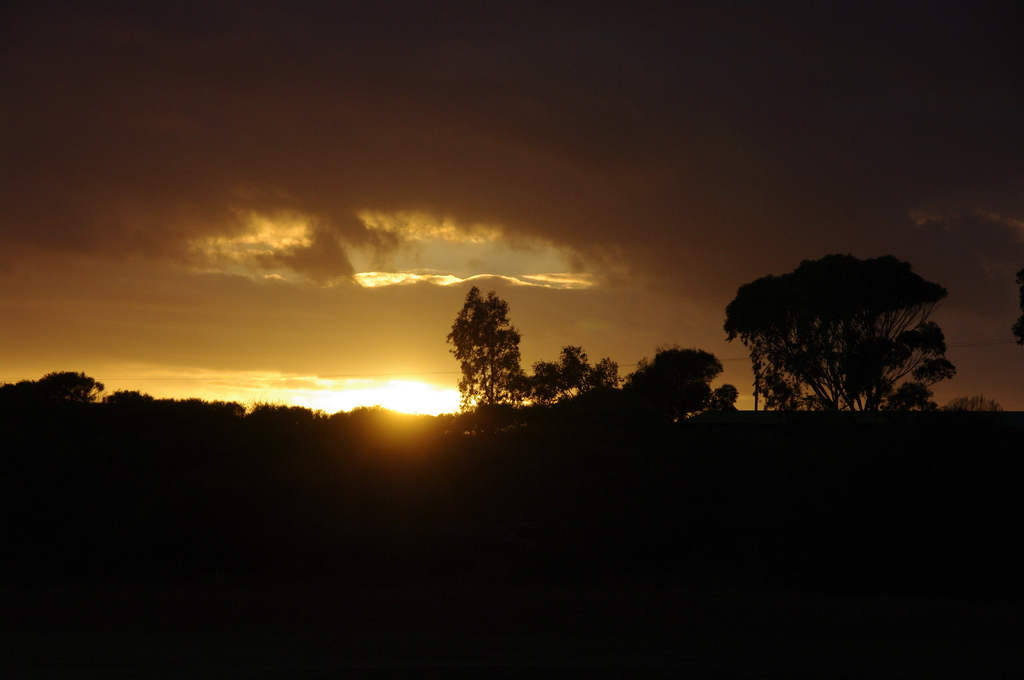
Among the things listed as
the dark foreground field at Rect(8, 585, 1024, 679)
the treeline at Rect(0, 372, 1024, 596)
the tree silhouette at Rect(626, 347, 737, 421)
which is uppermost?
the tree silhouette at Rect(626, 347, 737, 421)

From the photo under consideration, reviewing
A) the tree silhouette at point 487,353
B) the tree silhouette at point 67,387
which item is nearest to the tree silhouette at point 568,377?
the tree silhouette at point 487,353

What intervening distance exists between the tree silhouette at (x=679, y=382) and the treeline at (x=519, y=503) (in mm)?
18838

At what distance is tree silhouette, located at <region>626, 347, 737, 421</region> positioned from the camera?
164ft

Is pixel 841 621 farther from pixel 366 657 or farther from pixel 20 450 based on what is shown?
pixel 20 450

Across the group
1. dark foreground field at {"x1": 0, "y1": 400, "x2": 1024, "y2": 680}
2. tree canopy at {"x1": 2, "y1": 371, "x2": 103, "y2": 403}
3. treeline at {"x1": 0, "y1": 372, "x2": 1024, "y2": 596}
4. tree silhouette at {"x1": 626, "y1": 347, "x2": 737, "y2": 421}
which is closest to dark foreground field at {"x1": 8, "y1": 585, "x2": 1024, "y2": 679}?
dark foreground field at {"x1": 0, "y1": 400, "x2": 1024, "y2": 680}

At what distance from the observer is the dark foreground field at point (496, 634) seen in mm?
13711

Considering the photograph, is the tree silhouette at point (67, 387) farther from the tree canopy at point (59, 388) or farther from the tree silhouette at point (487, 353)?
the tree silhouette at point (487, 353)

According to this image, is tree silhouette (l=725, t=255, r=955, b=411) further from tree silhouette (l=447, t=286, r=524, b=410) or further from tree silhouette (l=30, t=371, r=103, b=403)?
tree silhouette (l=30, t=371, r=103, b=403)

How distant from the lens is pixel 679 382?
5122 cm

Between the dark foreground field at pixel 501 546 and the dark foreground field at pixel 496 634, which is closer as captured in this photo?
the dark foreground field at pixel 496 634

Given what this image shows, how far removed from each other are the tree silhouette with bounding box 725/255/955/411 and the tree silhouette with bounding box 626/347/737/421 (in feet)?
22.0

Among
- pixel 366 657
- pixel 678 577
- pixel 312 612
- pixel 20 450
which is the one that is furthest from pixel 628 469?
pixel 20 450

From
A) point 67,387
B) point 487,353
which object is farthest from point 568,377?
point 67,387

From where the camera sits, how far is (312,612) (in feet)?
61.9
